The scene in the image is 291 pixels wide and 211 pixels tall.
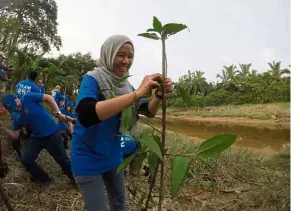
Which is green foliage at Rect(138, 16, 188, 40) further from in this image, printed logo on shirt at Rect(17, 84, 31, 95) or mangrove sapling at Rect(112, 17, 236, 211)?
printed logo on shirt at Rect(17, 84, 31, 95)

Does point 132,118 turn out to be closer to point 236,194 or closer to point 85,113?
point 85,113

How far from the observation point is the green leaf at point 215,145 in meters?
0.64

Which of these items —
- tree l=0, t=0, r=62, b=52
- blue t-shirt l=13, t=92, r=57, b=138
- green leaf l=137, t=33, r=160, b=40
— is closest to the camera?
green leaf l=137, t=33, r=160, b=40

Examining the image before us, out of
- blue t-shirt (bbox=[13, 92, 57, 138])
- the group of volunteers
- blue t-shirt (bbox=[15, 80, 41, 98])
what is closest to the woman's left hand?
the group of volunteers

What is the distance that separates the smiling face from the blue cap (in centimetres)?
181

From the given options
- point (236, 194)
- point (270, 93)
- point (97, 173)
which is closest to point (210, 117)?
point (270, 93)

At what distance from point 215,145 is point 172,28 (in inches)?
12.5

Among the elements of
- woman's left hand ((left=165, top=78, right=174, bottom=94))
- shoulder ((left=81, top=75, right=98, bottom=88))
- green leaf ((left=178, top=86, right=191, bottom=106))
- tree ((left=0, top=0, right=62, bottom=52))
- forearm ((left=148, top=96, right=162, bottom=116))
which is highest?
tree ((left=0, top=0, right=62, bottom=52))

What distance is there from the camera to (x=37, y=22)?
1109 centimetres

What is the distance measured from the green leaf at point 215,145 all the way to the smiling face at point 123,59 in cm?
54

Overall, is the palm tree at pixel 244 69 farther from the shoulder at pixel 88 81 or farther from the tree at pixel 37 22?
the shoulder at pixel 88 81

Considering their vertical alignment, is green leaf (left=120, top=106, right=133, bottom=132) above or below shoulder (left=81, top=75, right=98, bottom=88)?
below

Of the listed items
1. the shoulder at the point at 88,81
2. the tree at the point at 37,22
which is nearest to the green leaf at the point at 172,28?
the shoulder at the point at 88,81

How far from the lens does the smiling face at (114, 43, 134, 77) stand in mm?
1060
